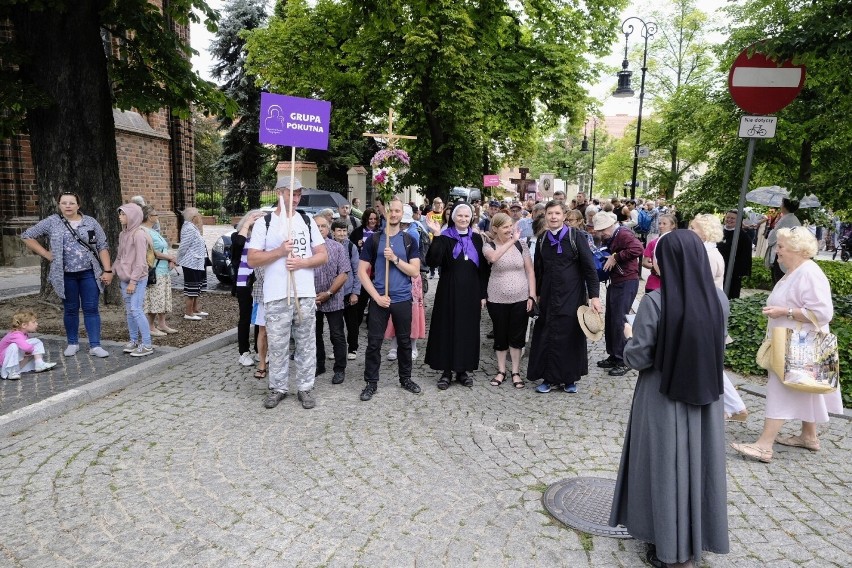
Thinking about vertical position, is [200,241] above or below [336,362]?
above

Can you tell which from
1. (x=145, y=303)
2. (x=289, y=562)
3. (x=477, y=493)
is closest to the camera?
(x=289, y=562)

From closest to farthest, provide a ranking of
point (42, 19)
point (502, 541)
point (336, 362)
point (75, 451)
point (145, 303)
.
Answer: point (502, 541)
point (75, 451)
point (336, 362)
point (145, 303)
point (42, 19)

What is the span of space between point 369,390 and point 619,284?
325 centimetres

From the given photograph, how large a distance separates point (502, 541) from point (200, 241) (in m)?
7.03

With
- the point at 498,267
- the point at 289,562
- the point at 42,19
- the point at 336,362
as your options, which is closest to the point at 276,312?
the point at 336,362

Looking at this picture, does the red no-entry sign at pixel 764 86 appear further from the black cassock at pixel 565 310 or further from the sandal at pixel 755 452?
→ the sandal at pixel 755 452

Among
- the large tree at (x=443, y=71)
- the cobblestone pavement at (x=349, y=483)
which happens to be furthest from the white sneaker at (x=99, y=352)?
the large tree at (x=443, y=71)

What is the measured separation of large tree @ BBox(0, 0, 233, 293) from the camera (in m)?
8.59

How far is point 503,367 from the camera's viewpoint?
6684mm

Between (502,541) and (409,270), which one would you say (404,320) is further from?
(502,541)

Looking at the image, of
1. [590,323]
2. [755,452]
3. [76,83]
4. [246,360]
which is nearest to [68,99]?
[76,83]

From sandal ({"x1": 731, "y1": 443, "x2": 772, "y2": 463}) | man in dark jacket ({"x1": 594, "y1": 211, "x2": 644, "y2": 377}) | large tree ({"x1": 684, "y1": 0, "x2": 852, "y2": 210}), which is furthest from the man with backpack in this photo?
large tree ({"x1": 684, "y1": 0, "x2": 852, "y2": 210})

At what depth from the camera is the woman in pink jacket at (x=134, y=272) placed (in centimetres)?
693

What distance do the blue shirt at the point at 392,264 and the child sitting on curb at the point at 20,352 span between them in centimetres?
357
